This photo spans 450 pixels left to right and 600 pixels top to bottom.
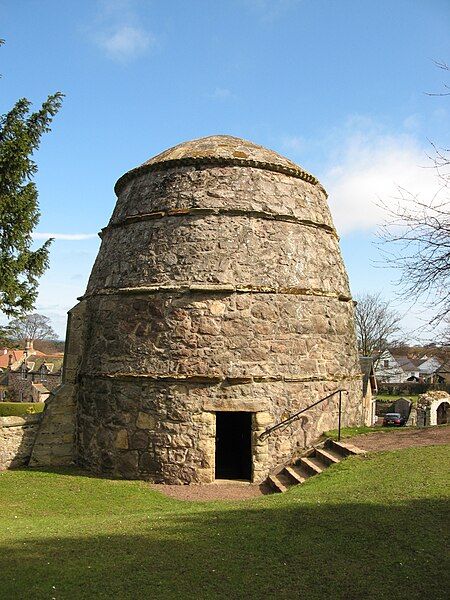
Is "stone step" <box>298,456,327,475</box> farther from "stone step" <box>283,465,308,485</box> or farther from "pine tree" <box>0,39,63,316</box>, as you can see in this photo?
"pine tree" <box>0,39,63,316</box>

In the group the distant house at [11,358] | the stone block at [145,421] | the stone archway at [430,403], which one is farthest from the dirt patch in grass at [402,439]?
the distant house at [11,358]

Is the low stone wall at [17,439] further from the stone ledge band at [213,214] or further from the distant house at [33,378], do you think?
the distant house at [33,378]

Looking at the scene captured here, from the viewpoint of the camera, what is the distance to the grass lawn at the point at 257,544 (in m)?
5.53

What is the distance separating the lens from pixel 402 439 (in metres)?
12.5

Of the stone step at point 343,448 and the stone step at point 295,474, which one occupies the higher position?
the stone step at point 343,448

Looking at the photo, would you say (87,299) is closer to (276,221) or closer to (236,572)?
(276,221)

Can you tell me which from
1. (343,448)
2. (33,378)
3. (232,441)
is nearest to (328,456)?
(343,448)

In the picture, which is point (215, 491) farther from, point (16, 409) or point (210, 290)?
point (16, 409)

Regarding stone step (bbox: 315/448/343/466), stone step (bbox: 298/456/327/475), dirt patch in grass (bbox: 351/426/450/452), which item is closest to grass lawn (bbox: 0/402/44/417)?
stone step (bbox: 298/456/327/475)

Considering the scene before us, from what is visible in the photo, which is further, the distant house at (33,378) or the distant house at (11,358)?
the distant house at (11,358)

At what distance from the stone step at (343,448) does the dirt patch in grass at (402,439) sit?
0.75 feet

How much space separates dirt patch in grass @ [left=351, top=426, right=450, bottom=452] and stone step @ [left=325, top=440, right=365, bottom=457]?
0.75ft

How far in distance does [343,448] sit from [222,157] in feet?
24.1

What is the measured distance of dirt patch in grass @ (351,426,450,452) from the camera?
38.7 feet
